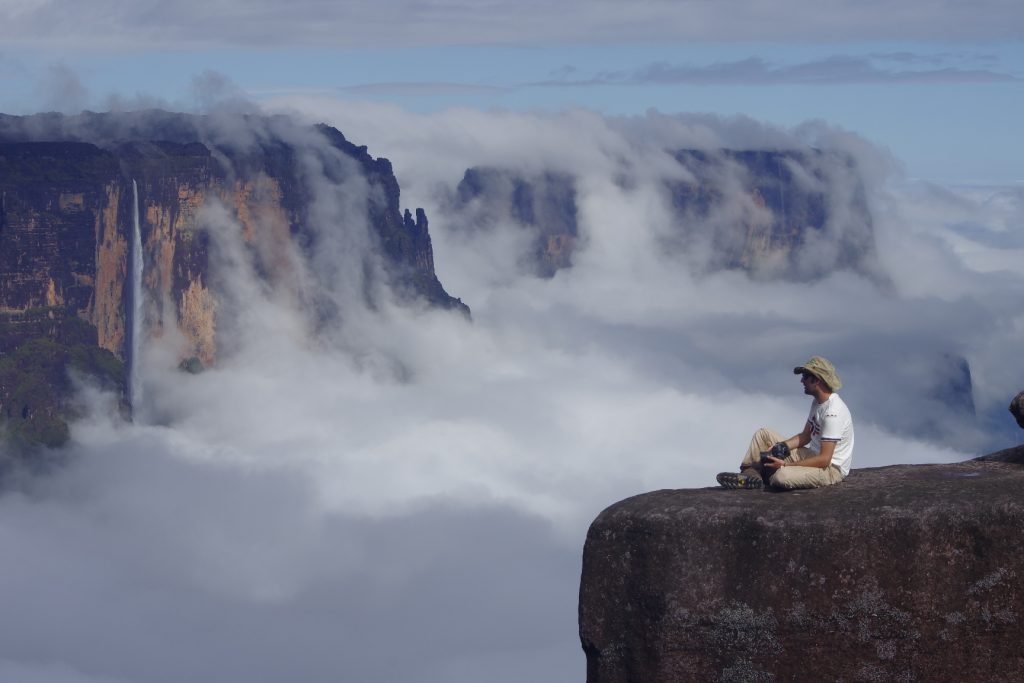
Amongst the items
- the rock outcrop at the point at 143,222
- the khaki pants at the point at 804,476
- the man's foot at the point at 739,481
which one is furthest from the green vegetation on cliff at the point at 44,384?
the khaki pants at the point at 804,476

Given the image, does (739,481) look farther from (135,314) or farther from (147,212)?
(135,314)

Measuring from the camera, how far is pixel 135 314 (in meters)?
160

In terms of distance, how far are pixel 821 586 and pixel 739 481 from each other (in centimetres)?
164

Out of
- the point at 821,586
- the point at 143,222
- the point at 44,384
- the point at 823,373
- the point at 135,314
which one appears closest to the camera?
the point at 821,586

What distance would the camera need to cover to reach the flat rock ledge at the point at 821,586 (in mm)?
13547

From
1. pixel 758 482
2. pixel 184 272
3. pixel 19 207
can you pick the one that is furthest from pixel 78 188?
pixel 758 482

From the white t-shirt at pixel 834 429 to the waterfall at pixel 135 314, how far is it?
5701 inches

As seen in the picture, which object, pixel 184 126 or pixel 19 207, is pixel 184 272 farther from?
pixel 184 126

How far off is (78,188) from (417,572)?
54922 millimetres

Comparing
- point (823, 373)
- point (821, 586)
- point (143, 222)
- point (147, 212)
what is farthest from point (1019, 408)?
point (147, 212)

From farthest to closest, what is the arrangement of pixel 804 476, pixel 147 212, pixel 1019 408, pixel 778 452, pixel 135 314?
1. pixel 135 314
2. pixel 147 212
3. pixel 1019 408
4. pixel 778 452
5. pixel 804 476

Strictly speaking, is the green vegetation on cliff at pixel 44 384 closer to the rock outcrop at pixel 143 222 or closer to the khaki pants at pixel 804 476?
the rock outcrop at pixel 143 222

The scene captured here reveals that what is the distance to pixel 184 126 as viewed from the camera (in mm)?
198000

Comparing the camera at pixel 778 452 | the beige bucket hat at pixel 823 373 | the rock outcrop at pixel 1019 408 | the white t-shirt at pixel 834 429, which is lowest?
the camera at pixel 778 452
